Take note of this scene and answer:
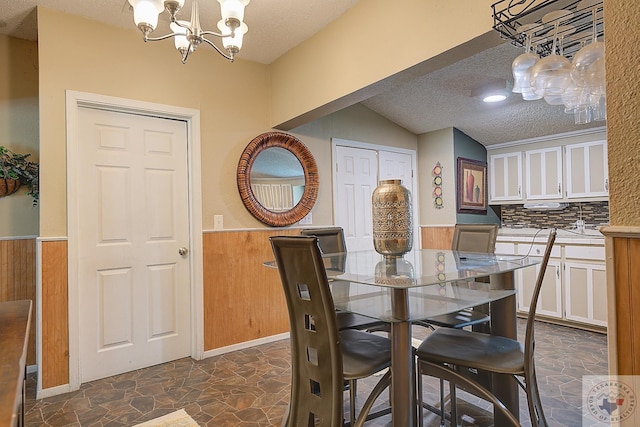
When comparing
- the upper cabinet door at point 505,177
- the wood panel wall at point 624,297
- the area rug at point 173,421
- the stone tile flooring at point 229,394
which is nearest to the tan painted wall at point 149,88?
the stone tile flooring at point 229,394

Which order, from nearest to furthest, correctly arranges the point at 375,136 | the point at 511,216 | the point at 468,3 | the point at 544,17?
the point at 544,17, the point at 468,3, the point at 375,136, the point at 511,216

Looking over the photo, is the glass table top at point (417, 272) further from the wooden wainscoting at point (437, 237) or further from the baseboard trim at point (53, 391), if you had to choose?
the wooden wainscoting at point (437, 237)

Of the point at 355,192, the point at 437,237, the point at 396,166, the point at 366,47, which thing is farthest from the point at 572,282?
the point at 366,47

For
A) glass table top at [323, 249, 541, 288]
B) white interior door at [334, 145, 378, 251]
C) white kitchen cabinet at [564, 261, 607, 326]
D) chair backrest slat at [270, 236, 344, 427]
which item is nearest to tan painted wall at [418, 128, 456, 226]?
white interior door at [334, 145, 378, 251]

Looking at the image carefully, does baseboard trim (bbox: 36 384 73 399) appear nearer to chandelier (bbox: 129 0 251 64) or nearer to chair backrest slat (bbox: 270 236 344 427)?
chair backrest slat (bbox: 270 236 344 427)

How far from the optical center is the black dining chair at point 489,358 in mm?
1418

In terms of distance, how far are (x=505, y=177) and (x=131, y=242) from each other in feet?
14.2

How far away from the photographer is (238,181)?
3.26m

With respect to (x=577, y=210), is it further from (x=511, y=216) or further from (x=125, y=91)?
(x=125, y=91)

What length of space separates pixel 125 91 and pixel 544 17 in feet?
9.20

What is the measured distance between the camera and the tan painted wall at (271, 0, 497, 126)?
191cm

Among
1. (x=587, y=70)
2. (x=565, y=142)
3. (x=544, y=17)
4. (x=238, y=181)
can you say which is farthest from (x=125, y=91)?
(x=565, y=142)

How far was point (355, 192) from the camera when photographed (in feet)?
13.6

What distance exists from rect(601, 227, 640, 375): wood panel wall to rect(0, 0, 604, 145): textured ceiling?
147cm
